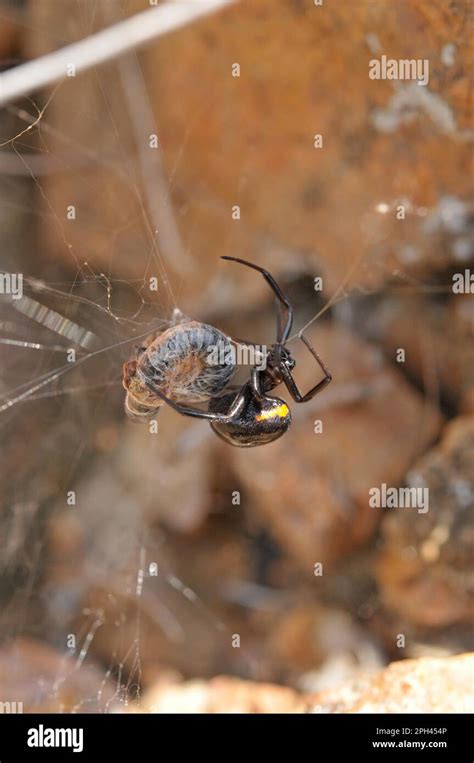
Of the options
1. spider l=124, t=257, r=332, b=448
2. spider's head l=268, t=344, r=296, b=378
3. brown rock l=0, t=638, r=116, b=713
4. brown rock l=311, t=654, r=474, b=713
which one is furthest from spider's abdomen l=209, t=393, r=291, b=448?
brown rock l=0, t=638, r=116, b=713

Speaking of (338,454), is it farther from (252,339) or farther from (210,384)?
(210,384)

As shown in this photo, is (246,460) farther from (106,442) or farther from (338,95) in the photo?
(338,95)

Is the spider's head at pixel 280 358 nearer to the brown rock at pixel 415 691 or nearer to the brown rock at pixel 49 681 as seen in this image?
the brown rock at pixel 415 691

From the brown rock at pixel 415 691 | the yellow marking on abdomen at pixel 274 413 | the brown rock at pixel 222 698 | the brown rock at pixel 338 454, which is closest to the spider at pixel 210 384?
the yellow marking on abdomen at pixel 274 413
